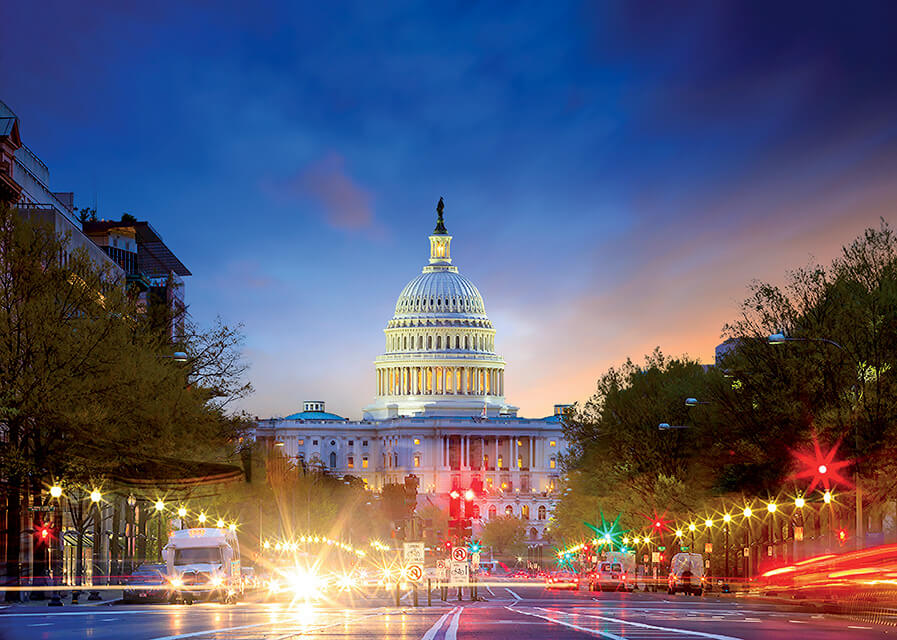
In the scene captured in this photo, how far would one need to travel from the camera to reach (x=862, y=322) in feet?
213

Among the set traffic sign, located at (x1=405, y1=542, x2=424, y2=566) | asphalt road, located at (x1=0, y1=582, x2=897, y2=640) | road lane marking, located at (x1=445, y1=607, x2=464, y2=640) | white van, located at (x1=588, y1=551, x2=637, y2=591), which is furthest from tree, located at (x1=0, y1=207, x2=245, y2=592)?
white van, located at (x1=588, y1=551, x2=637, y2=591)

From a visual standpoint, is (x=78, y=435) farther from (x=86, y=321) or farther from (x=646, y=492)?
(x=646, y=492)

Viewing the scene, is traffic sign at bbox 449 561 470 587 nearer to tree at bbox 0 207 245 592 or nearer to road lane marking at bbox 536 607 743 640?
tree at bbox 0 207 245 592

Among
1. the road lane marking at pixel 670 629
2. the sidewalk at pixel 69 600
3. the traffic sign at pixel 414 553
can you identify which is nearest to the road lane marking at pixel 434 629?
the road lane marking at pixel 670 629

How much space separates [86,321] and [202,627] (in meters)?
32.9

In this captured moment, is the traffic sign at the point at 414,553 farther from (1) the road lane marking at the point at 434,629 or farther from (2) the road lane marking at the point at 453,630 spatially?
(1) the road lane marking at the point at 434,629

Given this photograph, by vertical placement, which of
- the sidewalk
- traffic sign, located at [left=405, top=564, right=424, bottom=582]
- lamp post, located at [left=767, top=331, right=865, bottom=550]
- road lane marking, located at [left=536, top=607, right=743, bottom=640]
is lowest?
the sidewalk

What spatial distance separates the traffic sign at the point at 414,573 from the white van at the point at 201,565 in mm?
7260

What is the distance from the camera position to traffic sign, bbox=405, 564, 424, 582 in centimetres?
5808

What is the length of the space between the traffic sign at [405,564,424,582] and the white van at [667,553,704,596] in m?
21.8

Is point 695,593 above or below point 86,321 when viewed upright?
below

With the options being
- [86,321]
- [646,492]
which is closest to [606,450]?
[646,492]

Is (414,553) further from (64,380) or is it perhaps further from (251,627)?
(251,627)

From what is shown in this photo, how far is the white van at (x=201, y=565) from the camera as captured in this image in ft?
200
